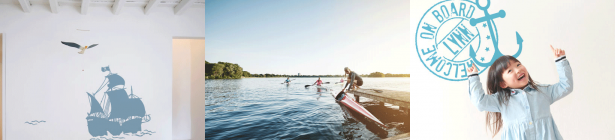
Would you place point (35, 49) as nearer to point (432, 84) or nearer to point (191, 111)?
point (191, 111)

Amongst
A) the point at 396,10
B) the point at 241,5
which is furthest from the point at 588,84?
the point at 241,5

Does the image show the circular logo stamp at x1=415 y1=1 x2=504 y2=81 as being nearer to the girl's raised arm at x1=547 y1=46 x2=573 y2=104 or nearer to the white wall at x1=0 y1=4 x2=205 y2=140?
the girl's raised arm at x1=547 y1=46 x2=573 y2=104

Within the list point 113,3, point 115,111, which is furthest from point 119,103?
point 113,3

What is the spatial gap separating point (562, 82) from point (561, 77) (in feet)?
0.09

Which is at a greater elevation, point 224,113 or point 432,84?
point 432,84

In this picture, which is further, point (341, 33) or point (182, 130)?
point (182, 130)

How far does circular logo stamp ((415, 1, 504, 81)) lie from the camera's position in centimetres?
193

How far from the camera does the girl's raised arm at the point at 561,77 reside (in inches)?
61.9

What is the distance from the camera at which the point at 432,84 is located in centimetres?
229

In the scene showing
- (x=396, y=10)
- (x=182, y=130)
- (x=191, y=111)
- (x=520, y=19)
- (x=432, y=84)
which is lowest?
(x=182, y=130)

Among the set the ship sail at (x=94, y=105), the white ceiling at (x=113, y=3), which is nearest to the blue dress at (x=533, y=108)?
the white ceiling at (x=113, y=3)

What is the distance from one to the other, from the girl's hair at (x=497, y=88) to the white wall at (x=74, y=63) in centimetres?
415

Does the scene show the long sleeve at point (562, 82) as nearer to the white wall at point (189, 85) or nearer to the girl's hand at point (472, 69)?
the girl's hand at point (472, 69)

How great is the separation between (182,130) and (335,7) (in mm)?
3997
